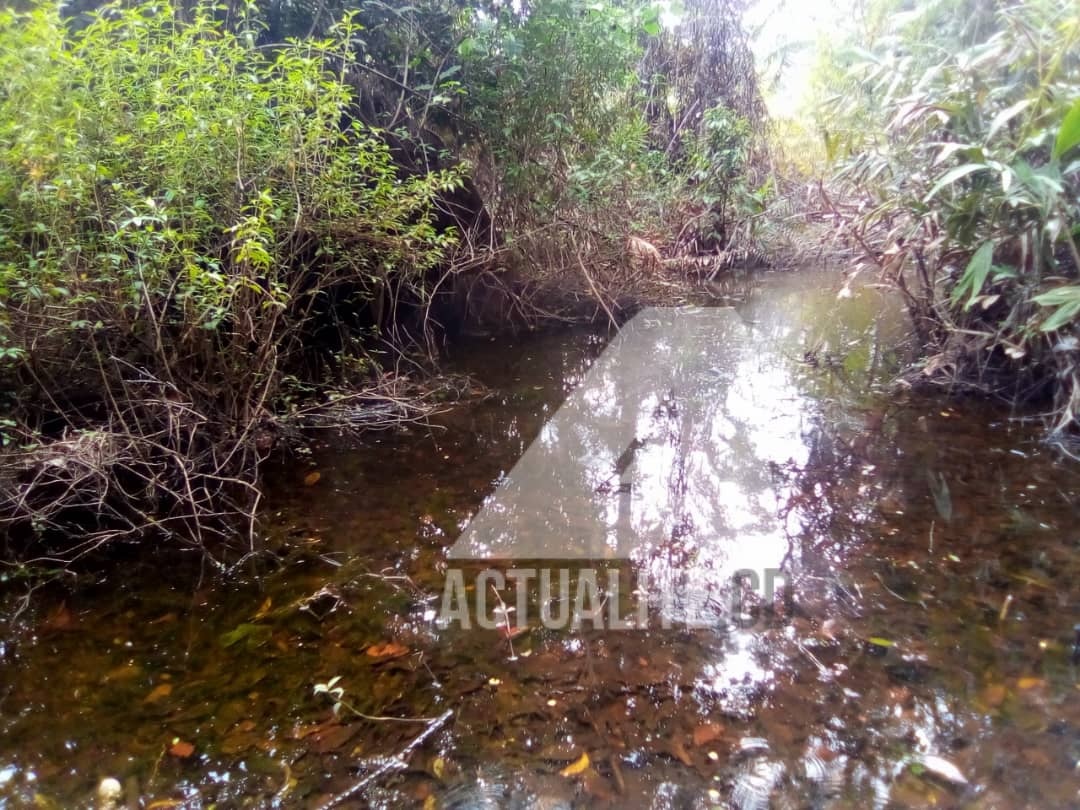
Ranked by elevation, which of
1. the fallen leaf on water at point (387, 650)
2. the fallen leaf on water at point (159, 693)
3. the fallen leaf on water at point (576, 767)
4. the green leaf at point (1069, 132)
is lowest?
the fallen leaf on water at point (576, 767)

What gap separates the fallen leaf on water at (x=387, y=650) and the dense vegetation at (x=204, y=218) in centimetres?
85

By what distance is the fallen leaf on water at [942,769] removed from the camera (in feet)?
4.50

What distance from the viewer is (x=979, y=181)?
285cm

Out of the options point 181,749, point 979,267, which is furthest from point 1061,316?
point 181,749

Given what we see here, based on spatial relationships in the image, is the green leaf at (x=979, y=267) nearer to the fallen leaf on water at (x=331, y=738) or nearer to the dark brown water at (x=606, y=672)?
the dark brown water at (x=606, y=672)

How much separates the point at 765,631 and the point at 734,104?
8539mm

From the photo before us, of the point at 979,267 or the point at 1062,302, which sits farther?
the point at 979,267

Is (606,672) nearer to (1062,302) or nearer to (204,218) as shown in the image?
(204,218)

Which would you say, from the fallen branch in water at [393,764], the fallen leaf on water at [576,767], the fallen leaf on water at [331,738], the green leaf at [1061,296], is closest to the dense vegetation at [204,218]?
the fallen leaf on water at [331,738]

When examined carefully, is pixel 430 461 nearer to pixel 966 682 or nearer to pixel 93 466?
pixel 93 466

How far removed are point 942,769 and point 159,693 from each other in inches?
82.1

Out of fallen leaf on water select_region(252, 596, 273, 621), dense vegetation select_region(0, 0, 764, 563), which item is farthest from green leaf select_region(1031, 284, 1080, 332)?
fallen leaf on water select_region(252, 596, 273, 621)

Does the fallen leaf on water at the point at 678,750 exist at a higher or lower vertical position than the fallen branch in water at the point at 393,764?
higher

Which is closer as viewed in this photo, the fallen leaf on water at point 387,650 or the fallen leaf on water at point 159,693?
the fallen leaf on water at point 159,693
